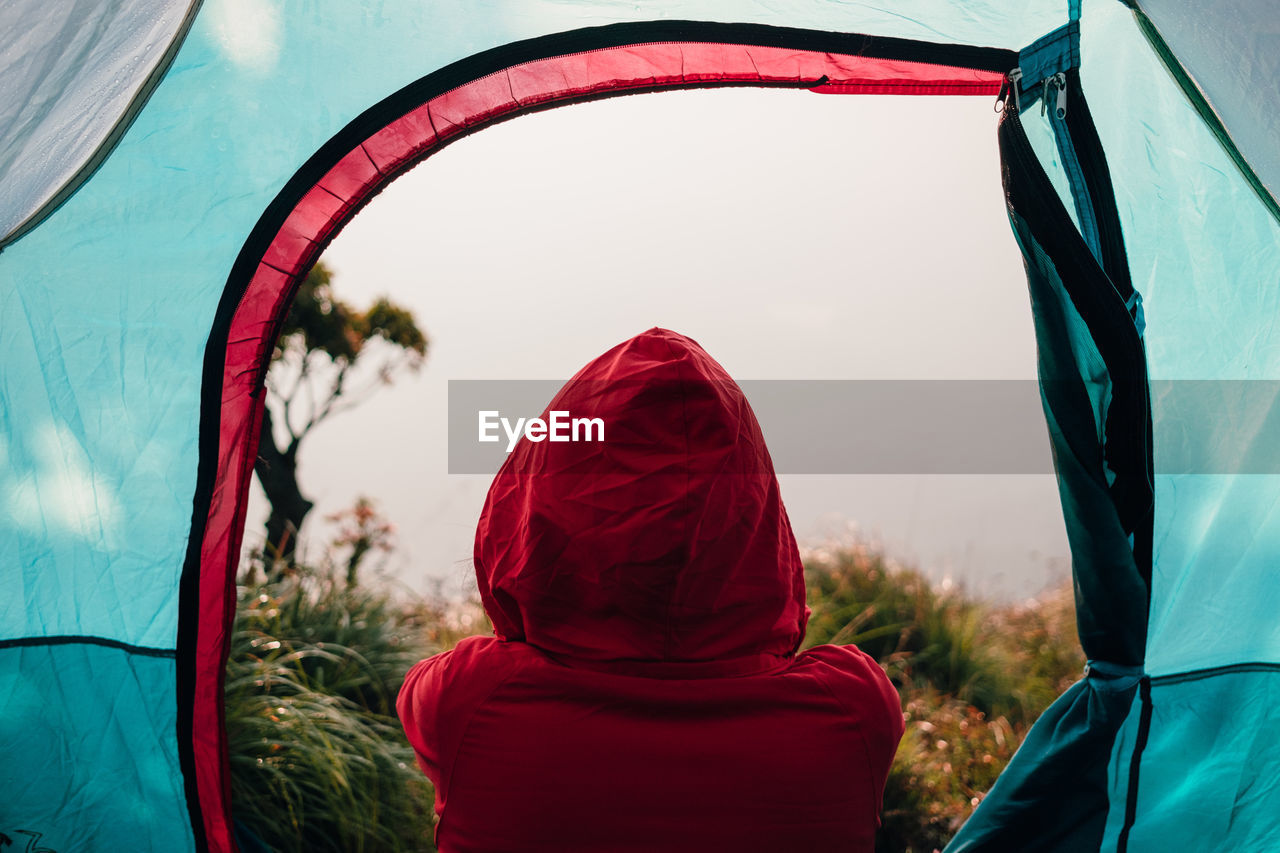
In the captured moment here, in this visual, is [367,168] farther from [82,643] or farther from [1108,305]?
[1108,305]

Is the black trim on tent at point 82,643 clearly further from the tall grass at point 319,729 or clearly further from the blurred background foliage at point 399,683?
the tall grass at point 319,729

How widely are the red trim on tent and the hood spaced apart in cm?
88

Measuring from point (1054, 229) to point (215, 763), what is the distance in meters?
2.08

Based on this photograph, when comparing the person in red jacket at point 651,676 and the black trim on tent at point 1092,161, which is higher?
the black trim on tent at point 1092,161

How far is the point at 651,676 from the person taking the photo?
107 centimetres

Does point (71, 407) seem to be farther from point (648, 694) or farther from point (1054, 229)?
point (1054, 229)

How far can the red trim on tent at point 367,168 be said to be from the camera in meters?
1.67

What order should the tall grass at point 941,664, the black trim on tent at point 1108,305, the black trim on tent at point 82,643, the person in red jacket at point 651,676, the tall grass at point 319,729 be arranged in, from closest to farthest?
the person in red jacket at point 651,676
the black trim on tent at point 1108,305
the black trim on tent at point 82,643
the tall grass at point 319,729
the tall grass at point 941,664

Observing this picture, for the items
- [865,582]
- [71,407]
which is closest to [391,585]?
[71,407]

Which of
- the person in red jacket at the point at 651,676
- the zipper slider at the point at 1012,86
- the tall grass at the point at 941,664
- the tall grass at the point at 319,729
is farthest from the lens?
the tall grass at the point at 941,664

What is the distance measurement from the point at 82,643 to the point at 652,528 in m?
1.38

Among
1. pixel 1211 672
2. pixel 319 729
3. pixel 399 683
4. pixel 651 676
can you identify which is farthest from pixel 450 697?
pixel 399 683

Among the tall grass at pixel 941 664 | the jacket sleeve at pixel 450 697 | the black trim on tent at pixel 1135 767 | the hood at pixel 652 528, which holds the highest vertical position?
the hood at pixel 652 528

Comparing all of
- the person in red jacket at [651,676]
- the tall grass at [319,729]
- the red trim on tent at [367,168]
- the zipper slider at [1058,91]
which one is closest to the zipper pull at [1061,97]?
the zipper slider at [1058,91]
